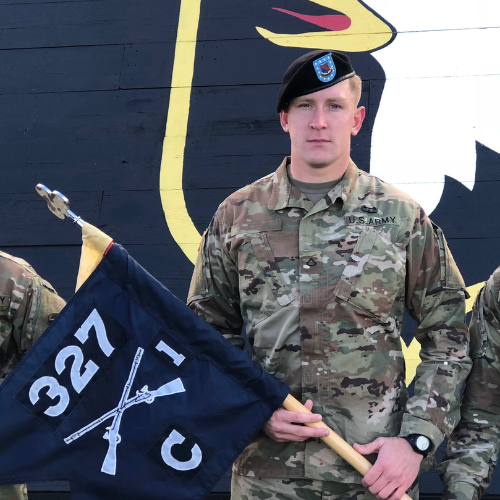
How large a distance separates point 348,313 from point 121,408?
20.6 inches

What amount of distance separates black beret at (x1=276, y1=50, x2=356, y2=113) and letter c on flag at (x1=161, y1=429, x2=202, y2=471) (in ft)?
2.60

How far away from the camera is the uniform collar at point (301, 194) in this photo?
1.60 m

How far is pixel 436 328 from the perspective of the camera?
1.55 metres

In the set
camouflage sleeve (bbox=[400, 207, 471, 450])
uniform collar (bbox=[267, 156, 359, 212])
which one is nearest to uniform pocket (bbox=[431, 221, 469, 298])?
camouflage sleeve (bbox=[400, 207, 471, 450])

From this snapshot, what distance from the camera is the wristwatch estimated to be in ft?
4.70

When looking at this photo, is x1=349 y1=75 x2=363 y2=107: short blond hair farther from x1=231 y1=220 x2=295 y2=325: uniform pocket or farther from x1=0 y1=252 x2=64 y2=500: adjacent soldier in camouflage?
x1=0 y1=252 x2=64 y2=500: adjacent soldier in camouflage

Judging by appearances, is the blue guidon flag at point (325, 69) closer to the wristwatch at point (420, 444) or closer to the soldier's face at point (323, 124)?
the soldier's face at point (323, 124)

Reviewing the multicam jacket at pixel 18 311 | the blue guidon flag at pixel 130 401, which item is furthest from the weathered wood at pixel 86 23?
the blue guidon flag at pixel 130 401

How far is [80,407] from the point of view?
4.89ft

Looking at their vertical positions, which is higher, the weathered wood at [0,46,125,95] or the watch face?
the weathered wood at [0,46,125,95]

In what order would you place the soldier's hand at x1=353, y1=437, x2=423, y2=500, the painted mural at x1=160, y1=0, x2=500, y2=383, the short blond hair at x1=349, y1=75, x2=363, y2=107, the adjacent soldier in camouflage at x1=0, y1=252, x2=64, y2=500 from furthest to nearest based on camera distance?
the painted mural at x1=160, y1=0, x2=500, y2=383, the adjacent soldier in camouflage at x1=0, y1=252, x2=64, y2=500, the short blond hair at x1=349, y1=75, x2=363, y2=107, the soldier's hand at x1=353, y1=437, x2=423, y2=500

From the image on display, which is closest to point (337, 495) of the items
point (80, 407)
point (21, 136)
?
point (80, 407)

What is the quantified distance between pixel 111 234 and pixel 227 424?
1.13 m

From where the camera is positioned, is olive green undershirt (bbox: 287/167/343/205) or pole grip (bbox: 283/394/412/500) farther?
olive green undershirt (bbox: 287/167/343/205)
